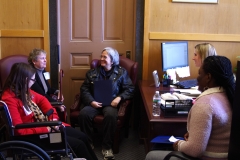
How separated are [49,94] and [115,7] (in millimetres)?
1318

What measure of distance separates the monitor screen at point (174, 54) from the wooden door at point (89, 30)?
2.04 ft

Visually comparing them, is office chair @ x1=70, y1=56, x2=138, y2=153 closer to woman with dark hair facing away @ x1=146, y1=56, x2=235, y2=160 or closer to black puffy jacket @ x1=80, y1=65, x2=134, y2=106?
black puffy jacket @ x1=80, y1=65, x2=134, y2=106

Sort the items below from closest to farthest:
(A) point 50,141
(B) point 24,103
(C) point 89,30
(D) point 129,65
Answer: (A) point 50,141, (B) point 24,103, (D) point 129,65, (C) point 89,30

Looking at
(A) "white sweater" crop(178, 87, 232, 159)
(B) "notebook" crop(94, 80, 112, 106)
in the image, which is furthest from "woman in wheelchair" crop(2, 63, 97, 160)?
(A) "white sweater" crop(178, 87, 232, 159)

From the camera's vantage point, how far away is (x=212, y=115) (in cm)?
162

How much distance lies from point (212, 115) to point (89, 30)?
2469 mm

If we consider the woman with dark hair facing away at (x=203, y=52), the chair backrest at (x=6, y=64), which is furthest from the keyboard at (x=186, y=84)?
the chair backrest at (x=6, y=64)

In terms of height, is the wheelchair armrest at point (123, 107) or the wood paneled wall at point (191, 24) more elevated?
the wood paneled wall at point (191, 24)

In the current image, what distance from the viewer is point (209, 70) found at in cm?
172

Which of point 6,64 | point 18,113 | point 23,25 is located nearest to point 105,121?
point 18,113

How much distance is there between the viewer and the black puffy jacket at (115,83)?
334cm

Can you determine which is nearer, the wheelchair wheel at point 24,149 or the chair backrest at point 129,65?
the wheelchair wheel at point 24,149

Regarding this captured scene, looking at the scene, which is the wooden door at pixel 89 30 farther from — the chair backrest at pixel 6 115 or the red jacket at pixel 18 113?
the chair backrest at pixel 6 115

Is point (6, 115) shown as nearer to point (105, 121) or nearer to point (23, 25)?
point (105, 121)
